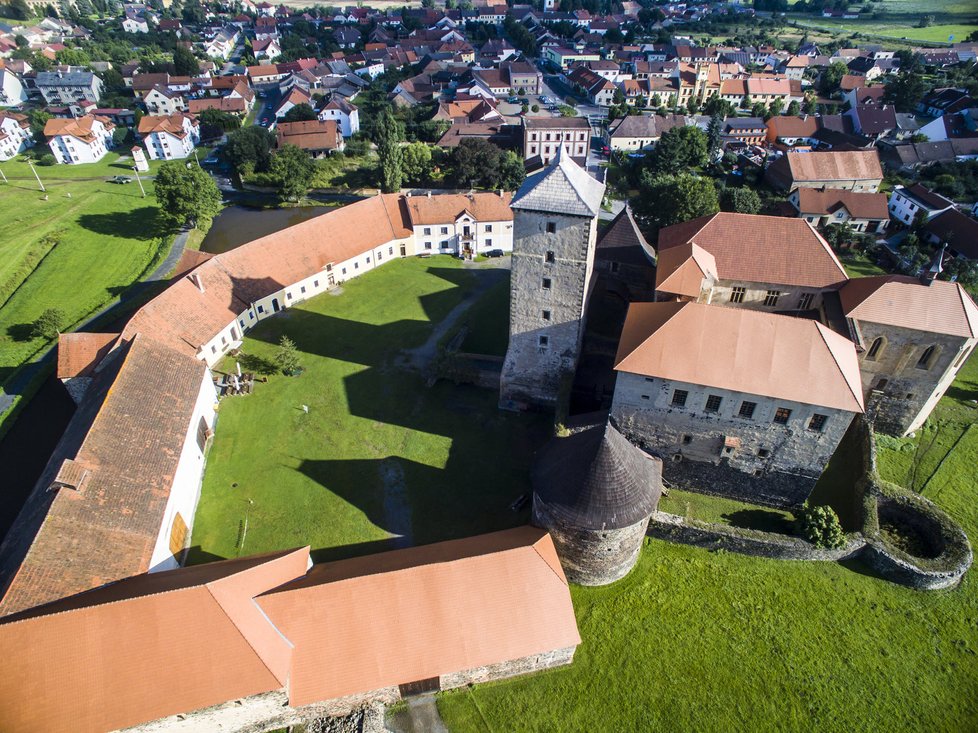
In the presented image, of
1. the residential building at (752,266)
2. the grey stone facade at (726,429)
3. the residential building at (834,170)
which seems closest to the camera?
the grey stone facade at (726,429)

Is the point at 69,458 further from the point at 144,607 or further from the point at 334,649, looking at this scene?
the point at 334,649

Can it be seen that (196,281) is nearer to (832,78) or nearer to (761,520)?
(761,520)

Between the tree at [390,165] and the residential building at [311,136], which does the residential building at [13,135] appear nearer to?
the residential building at [311,136]

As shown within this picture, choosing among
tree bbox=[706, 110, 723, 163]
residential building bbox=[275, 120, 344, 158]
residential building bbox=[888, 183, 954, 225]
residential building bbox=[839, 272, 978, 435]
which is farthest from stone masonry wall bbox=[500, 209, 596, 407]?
residential building bbox=[275, 120, 344, 158]

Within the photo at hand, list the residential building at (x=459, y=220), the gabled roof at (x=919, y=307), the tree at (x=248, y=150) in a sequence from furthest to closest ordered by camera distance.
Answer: the tree at (x=248, y=150)
the residential building at (x=459, y=220)
the gabled roof at (x=919, y=307)

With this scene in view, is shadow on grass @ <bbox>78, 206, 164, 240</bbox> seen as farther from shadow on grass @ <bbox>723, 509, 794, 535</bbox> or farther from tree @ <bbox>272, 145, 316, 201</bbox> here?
shadow on grass @ <bbox>723, 509, 794, 535</bbox>

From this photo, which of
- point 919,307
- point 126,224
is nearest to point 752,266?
point 919,307

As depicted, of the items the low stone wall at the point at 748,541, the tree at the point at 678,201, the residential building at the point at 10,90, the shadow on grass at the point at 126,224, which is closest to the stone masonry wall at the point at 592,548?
the low stone wall at the point at 748,541
